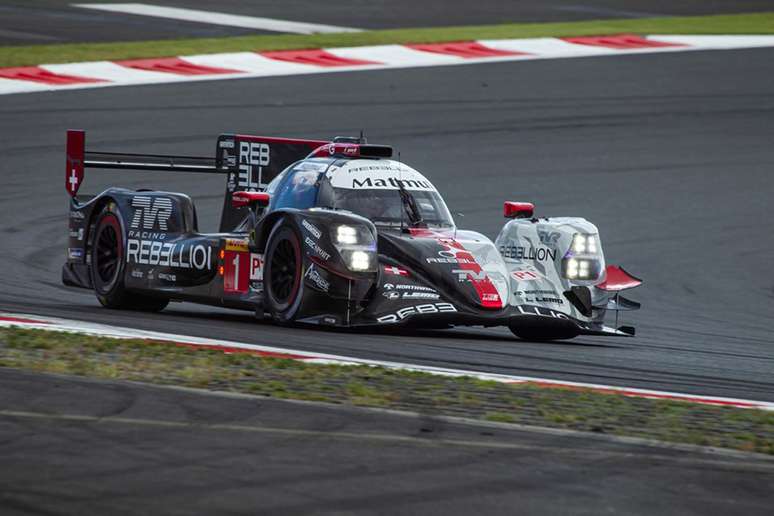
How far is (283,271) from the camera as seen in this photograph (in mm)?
10625

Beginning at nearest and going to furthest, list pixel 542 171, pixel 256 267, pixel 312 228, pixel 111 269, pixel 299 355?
pixel 299 355 → pixel 312 228 → pixel 256 267 → pixel 111 269 → pixel 542 171

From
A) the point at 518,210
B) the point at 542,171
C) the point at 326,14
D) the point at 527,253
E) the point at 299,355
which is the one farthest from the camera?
the point at 326,14

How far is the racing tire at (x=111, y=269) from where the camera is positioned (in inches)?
482

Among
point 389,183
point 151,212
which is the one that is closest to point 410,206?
point 389,183

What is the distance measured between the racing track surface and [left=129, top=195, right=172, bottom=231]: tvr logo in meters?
0.79

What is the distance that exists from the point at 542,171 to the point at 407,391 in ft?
42.8

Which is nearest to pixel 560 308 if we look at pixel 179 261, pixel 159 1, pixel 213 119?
pixel 179 261

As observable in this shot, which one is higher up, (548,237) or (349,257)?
(548,237)

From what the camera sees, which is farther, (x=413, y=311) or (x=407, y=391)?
(x=413, y=311)

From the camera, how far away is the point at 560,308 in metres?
10.7

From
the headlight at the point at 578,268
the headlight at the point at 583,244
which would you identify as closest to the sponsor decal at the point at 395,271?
the headlight at the point at 578,268

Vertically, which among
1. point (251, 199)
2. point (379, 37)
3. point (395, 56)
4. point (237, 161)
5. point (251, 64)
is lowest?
point (251, 199)

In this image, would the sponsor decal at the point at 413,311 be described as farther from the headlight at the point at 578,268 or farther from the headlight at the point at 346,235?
the headlight at the point at 578,268

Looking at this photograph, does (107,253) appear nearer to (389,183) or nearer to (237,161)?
(237,161)
